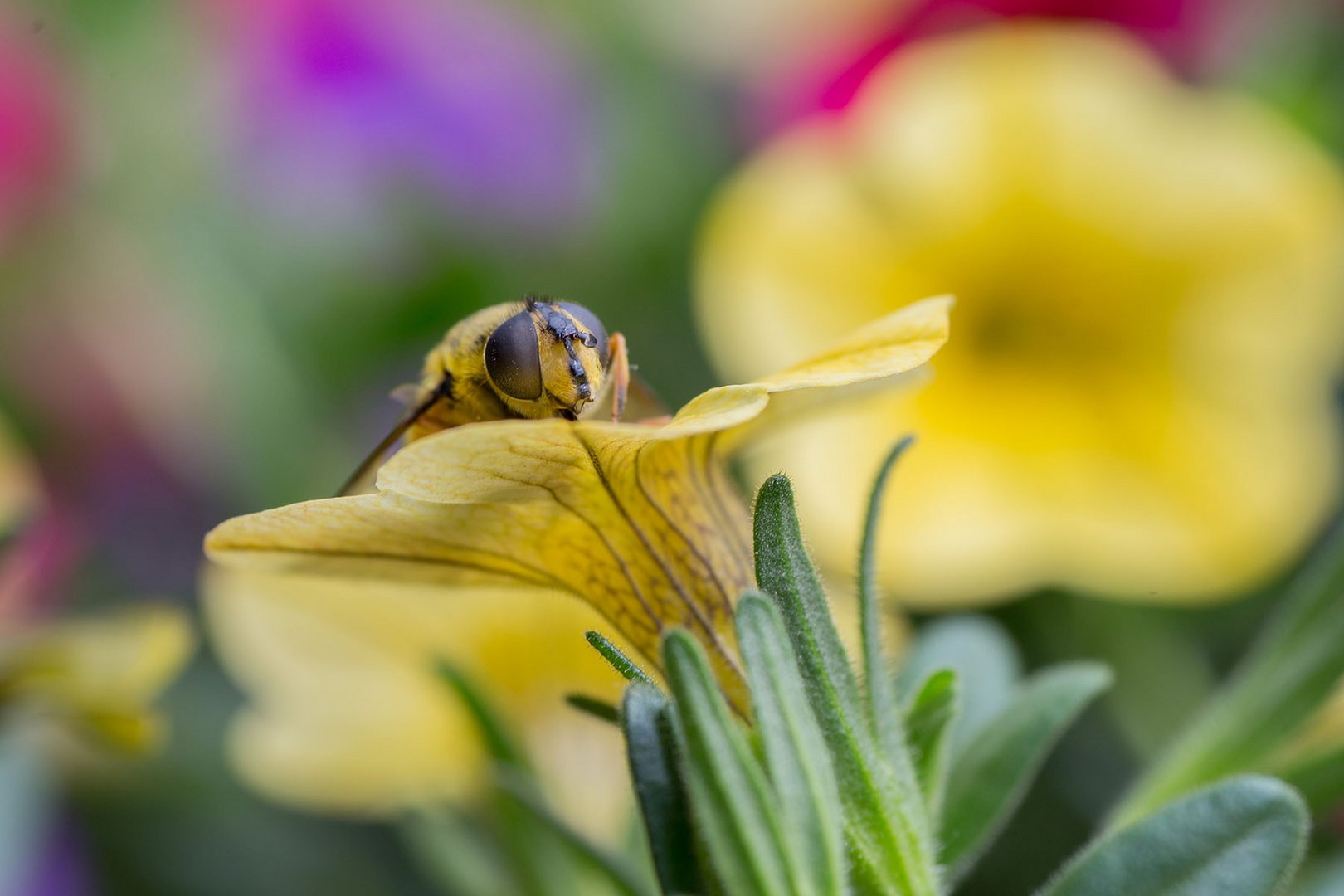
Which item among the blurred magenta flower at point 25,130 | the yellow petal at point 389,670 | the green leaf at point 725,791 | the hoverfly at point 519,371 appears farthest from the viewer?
the blurred magenta flower at point 25,130

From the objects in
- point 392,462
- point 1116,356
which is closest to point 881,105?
point 1116,356

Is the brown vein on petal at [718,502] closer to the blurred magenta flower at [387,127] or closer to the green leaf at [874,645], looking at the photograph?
the green leaf at [874,645]

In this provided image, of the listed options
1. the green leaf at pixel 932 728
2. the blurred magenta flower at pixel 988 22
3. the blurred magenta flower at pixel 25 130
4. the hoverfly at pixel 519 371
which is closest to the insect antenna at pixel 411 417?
the hoverfly at pixel 519 371

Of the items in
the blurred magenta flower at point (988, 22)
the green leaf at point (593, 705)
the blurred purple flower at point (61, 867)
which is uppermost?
the blurred magenta flower at point (988, 22)

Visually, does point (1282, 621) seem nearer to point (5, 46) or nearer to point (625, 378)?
point (625, 378)

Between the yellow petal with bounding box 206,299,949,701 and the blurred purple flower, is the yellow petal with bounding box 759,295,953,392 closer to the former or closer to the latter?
the yellow petal with bounding box 206,299,949,701
